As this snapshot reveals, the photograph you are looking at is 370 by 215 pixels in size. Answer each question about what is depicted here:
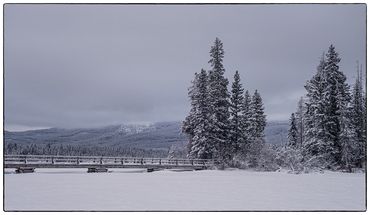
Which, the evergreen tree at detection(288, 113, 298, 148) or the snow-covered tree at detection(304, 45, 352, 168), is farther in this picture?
the evergreen tree at detection(288, 113, 298, 148)

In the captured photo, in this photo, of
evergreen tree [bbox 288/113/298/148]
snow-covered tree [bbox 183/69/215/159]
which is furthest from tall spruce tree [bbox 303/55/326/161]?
evergreen tree [bbox 288/113/298/148]

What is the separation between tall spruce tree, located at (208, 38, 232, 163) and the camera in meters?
36.4

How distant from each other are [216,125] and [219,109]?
5.26 ft

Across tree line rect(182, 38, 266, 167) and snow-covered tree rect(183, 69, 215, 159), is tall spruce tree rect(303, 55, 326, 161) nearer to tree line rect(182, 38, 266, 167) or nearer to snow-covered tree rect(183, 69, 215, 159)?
tree line rect(182, 38, 266, 167)

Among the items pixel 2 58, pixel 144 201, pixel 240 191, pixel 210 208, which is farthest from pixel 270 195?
pixel 2 58

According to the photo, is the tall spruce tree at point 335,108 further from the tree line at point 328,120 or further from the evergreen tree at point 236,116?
the evergreen tree at point 236,116

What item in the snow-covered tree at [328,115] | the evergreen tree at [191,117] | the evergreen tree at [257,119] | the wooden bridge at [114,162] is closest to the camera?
A: the wooden bridge at [114,162]

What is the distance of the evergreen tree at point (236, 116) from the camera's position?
37.6 m

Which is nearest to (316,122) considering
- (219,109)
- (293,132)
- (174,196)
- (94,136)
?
(219,109)

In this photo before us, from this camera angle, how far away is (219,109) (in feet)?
122

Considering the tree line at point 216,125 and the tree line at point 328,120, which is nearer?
the tree line at point 328,120

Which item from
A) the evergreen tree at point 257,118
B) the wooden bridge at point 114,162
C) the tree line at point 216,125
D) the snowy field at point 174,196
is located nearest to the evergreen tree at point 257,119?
the evergreen tree at point 257,118

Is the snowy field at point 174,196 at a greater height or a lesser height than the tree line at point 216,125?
lesser

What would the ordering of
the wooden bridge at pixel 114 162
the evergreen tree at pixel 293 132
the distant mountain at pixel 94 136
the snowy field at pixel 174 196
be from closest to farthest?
the snowy field at pixel 174 196 < the distant mountain at pixel 94 136 < the wooden bridge at pixel 114 162 < the evergreen tree at pixel 293 132
